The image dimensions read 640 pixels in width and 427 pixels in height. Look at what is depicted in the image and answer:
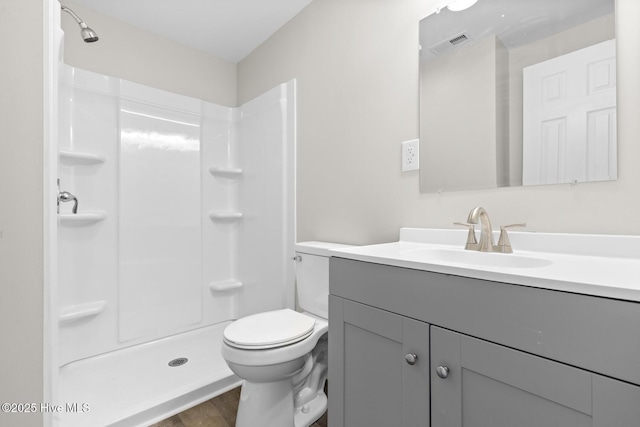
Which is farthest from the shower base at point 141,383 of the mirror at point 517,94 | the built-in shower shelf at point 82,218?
the mirror at point 517,94

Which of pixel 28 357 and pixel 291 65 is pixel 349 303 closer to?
pixel 28 357

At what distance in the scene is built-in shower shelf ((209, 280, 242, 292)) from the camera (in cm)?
241

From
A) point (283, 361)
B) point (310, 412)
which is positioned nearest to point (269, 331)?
point (283, 361)

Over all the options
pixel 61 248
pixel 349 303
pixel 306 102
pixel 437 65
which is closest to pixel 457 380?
pixel 349 303

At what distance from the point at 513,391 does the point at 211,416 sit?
4.57ft

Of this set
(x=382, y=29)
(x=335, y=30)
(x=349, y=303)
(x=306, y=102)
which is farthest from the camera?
(x=306, y=102)

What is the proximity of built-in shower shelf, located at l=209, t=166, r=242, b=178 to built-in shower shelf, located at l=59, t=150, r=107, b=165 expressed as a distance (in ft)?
2.35

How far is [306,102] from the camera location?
194 cm

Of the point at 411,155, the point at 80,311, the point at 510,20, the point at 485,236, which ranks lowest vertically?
the point at 80,311

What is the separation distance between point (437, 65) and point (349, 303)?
1.07m

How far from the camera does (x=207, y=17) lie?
2039 mm

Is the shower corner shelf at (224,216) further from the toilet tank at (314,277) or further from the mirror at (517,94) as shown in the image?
the mirror at (517,94)

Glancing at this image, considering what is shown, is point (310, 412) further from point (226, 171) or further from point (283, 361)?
point (226, 171)

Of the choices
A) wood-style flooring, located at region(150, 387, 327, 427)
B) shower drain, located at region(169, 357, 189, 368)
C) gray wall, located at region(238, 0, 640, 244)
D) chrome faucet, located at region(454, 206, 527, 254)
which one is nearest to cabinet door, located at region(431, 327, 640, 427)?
chrome faucet, located at region(454, 206, 527, 254)
